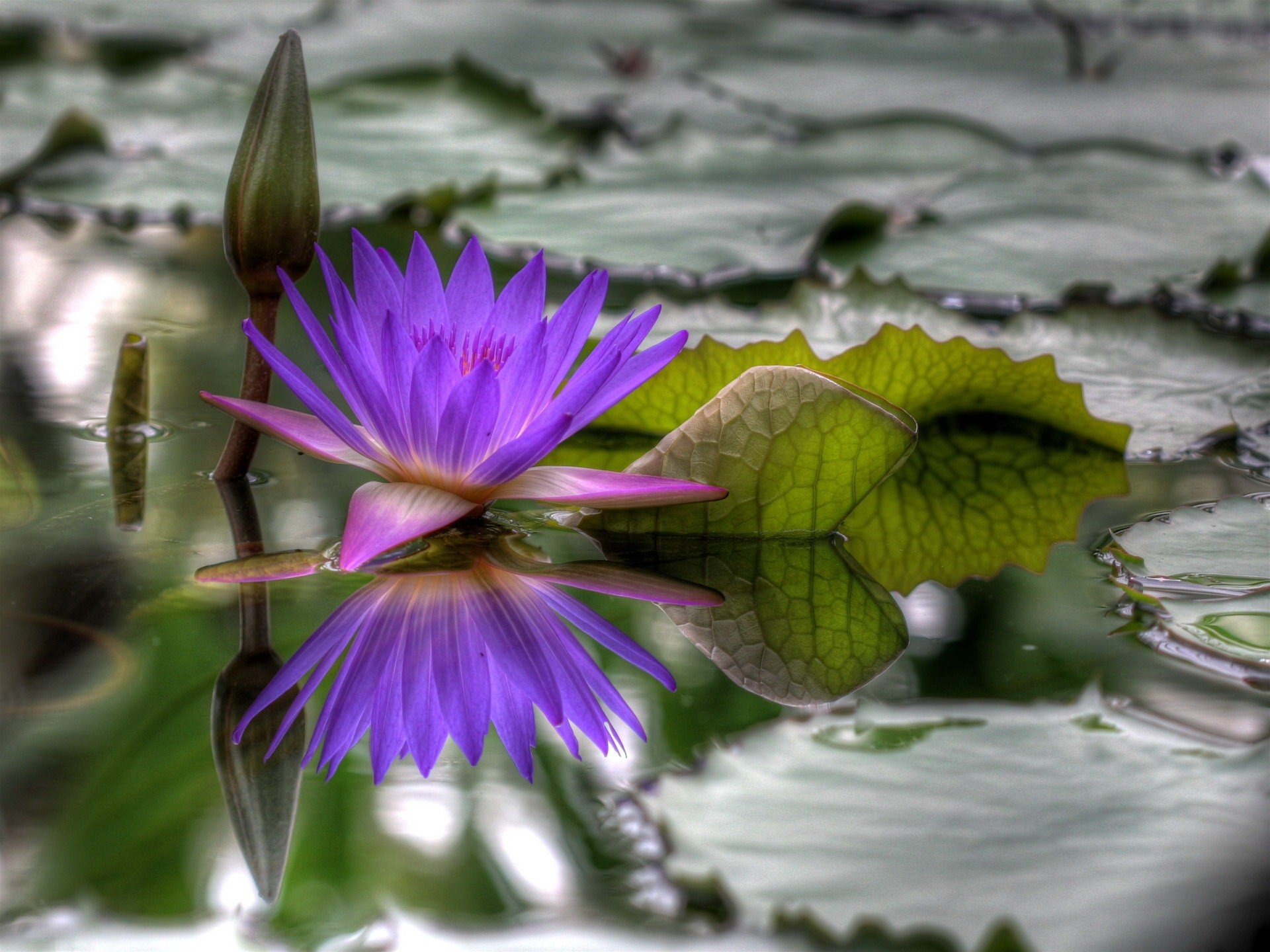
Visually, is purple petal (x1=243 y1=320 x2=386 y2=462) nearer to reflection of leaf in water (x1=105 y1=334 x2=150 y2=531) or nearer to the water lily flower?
the water lily flower

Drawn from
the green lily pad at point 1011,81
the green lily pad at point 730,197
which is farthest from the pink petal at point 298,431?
the green lily pad at point 1011,81

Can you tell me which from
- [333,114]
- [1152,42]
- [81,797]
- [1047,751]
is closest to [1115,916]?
[1047,751]

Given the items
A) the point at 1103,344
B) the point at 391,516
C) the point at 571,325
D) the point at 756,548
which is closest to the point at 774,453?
the point at 756,548

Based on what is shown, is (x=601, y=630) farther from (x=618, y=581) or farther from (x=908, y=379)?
(x=908, y=379)

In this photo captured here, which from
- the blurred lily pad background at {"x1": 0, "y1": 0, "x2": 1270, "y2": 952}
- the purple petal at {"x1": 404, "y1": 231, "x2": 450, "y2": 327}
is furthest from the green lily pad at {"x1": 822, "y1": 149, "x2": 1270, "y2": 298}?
the purple petal at {"x1": 404, "y1": 231, "x2": 450, "y2": 327}

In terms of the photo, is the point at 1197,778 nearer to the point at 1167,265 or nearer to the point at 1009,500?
the point at 1009,500
